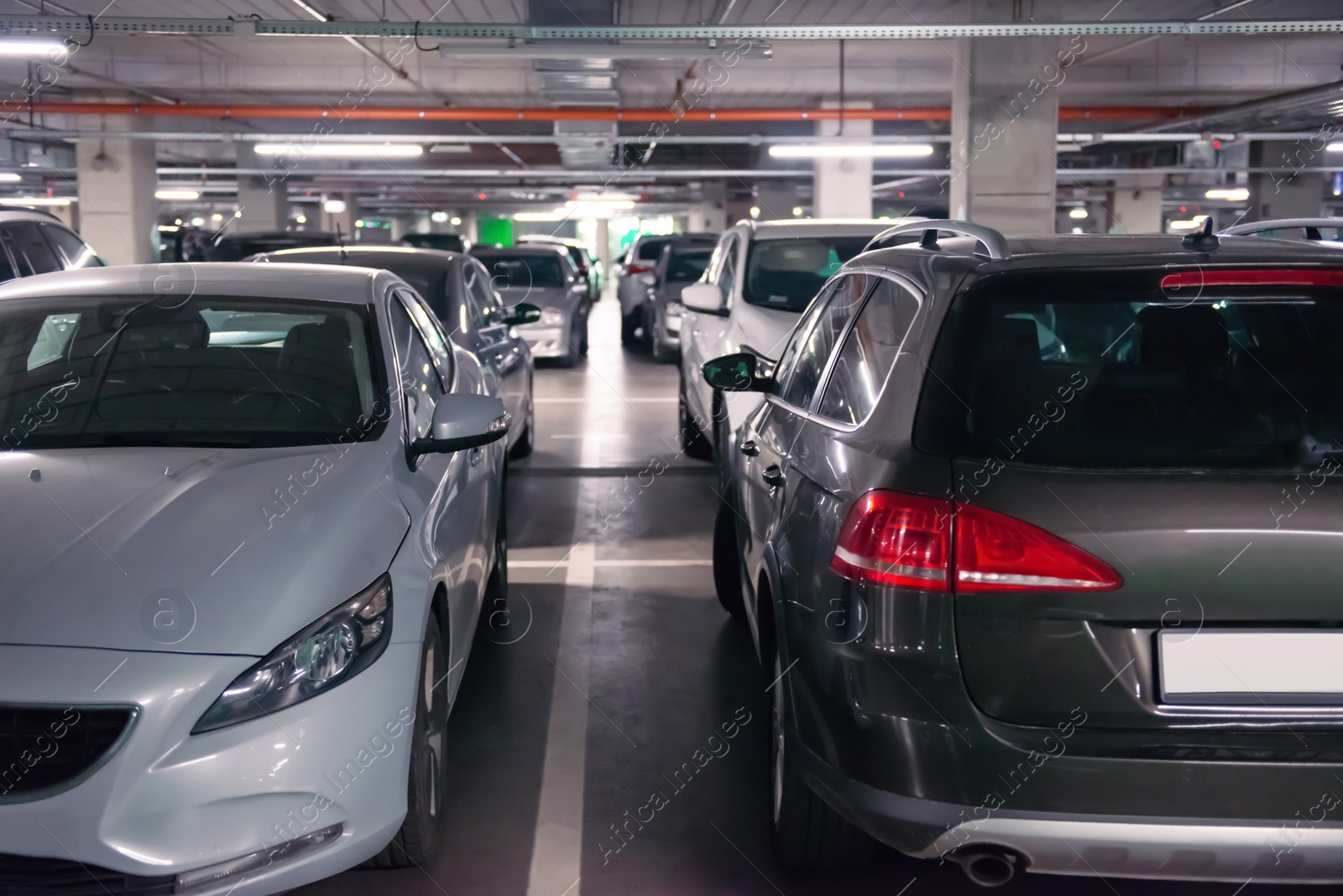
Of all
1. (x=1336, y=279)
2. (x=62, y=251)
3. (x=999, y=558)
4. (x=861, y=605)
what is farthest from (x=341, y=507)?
(x=62, y=251)

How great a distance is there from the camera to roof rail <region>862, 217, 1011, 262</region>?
8.10 feet

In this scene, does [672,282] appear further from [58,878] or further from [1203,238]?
[58,878]

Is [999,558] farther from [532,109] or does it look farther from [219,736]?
[532,109]

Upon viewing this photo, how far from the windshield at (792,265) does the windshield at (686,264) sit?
7.36 m

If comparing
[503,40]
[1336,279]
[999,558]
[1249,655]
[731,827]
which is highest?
[503,40]

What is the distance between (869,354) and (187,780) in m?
1.69

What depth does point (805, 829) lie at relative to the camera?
2.63 metres

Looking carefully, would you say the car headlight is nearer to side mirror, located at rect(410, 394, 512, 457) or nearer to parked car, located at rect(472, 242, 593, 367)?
side mirror, located at rect(410, 394, 512, 457)

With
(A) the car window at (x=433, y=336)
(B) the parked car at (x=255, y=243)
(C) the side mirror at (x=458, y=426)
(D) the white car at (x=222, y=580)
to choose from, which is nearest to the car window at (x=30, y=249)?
(B) the parked car at (x=255, y=243)

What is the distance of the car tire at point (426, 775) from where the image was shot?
257 centimetres

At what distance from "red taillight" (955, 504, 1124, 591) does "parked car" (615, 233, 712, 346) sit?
16705 millimetres

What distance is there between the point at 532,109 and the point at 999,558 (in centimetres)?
1712

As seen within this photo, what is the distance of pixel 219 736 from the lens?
2115 millimetres

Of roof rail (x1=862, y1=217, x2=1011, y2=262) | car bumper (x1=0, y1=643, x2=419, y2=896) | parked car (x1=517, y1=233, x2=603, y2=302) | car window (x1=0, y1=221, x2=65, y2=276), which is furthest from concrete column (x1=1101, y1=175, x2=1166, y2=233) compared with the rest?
car bumper (x1=0, y1=643, x2=419, y2=896)
